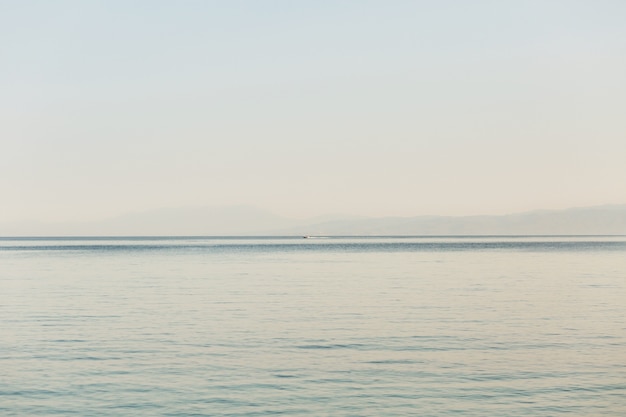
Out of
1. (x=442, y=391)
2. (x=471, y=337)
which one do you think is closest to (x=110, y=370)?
(x=442, y=391)

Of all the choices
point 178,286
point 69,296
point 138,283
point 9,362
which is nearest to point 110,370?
point 9,362

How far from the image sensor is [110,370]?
27.9 metres

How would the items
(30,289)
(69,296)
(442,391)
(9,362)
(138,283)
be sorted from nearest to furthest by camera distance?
(442,391) < (9,362) < (69,296) < (30,289) < (138,283)

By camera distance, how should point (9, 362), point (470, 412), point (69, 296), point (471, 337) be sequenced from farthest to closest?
point (69, 296) < point (471, 337) < point (9, 362) < point (470, 412)

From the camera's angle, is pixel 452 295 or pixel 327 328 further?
pixel 452 295

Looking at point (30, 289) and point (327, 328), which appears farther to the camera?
point (30, 289)

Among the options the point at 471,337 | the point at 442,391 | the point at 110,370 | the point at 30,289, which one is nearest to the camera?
the point at 442,391

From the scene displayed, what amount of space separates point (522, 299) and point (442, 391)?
29620 millimetres

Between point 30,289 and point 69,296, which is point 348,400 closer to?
point 69,296

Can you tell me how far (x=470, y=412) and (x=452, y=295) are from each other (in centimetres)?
3289

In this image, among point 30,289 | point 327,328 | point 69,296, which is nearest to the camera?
point 327,328

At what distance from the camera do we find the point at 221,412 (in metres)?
22.4

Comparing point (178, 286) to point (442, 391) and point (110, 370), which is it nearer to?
point (110, 370)

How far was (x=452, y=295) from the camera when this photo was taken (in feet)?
180
